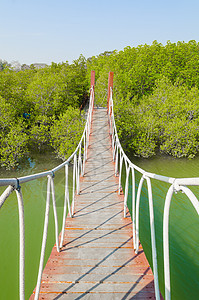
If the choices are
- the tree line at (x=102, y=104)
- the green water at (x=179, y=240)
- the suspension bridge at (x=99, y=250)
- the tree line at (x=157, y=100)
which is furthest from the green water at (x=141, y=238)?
the suspension bridge at (x=99, y=250)

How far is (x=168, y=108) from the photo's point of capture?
11531 millimetres

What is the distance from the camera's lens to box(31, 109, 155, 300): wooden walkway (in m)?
A: 1.79

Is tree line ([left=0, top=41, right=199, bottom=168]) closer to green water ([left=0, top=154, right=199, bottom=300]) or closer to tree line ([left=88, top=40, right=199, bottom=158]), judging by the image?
tree line ([left=88, top=40, right=199, bottom=158])

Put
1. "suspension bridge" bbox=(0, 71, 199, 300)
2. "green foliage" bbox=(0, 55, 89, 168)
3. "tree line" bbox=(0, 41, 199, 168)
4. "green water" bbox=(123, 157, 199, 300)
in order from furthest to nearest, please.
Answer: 1. "tree line" bbox=(0, 41, 199, 168)
2. "green foliage" bbox=(0, 55, 89, 168)
3. "green water" bbox=(123, 157, 199, 300)
4. "suspension bridge" bbox=(0, 71, 199, 300)

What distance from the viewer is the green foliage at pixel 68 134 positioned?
31.3 feet

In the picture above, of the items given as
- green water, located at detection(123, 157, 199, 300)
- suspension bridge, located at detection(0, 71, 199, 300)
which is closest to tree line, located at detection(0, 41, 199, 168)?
green water, located at detection(123, 157, 199, 300)

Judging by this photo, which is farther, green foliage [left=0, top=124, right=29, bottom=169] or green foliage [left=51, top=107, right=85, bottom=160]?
green foliage [left=51, top=107, right=85, bottom=160]

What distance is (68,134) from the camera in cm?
997

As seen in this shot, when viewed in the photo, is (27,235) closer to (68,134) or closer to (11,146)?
(11,146)

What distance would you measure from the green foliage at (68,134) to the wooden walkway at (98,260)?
5.94m

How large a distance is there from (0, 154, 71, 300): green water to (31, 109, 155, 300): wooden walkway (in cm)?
236

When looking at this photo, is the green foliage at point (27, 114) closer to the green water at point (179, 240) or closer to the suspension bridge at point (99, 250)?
the green water at point (179, 240)

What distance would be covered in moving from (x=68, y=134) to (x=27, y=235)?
553 cm

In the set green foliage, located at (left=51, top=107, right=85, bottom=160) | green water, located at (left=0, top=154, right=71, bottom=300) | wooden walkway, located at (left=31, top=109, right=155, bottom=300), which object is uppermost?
green foliage, located at (left=51, top=107, right=85, bottom=160)
